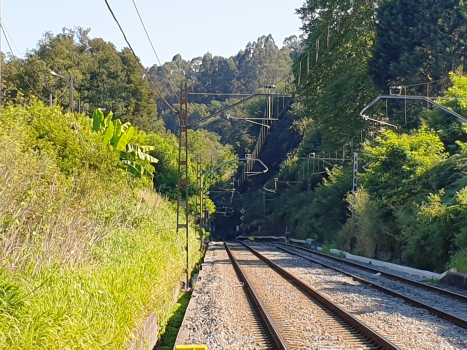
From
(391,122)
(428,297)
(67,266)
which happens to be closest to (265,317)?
(67,266)

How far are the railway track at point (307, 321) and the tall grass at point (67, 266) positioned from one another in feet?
7.06

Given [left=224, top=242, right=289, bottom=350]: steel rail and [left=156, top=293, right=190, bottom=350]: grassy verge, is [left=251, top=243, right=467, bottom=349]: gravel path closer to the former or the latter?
[left=224, top=242, right=289, bottom=350]: steel rail

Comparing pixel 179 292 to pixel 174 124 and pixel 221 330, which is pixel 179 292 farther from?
pixel 174 124

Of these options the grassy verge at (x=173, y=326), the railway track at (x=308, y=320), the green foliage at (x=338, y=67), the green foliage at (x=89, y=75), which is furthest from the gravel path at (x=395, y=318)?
the green foliage at (x=89, y=75)

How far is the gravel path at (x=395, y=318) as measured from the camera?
33.1 feet

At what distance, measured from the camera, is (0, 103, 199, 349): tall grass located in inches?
250

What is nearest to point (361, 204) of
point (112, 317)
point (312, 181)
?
point (112, 317)

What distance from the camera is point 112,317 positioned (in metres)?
7.86

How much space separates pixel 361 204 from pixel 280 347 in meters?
26.2

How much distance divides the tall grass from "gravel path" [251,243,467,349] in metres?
3.85

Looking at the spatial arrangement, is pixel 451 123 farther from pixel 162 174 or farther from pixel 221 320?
pixel 162 174

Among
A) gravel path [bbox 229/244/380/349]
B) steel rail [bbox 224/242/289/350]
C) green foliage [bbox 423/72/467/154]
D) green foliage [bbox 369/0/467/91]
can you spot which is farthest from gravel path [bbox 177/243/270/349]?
green foliage [bbox 369/0/467/91]

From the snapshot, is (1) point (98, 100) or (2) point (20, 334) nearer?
(2) point (20, 334)

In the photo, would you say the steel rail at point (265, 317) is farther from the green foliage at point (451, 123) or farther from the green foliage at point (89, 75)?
the green foliage at point (89, 75)
